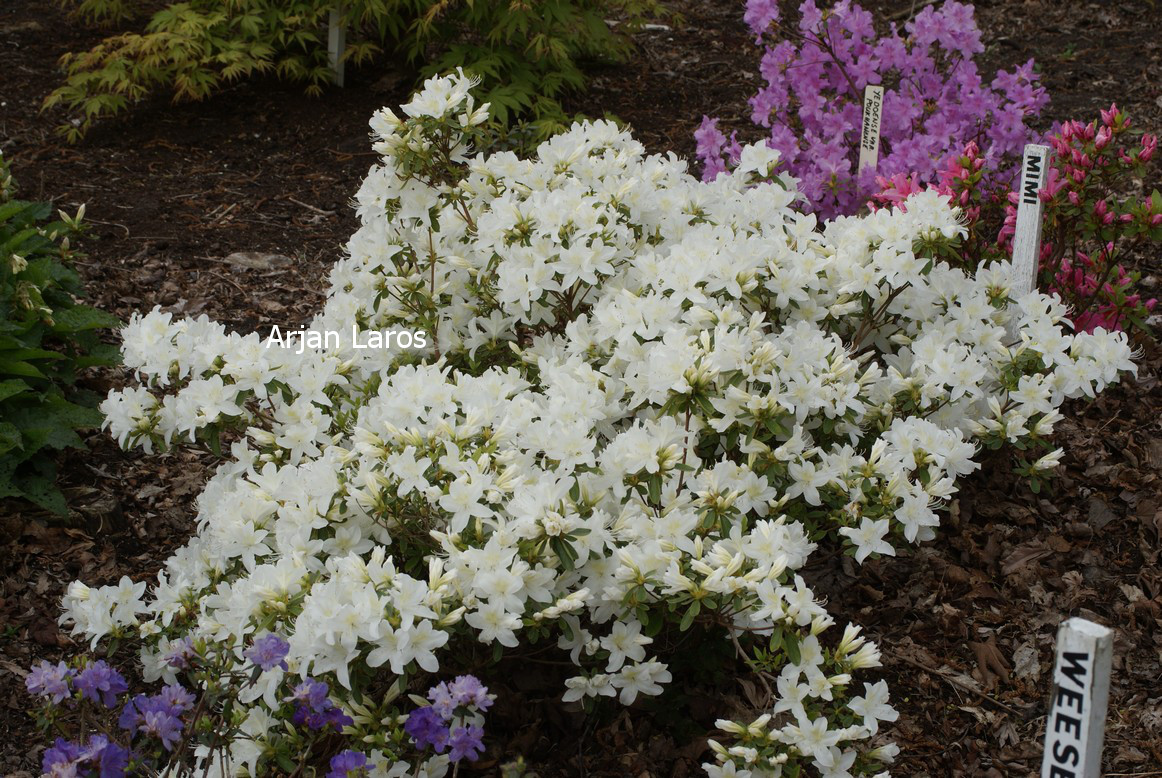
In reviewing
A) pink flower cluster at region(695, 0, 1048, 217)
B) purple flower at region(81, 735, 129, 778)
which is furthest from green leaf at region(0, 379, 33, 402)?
pink flower cluster at region(695, 0, 1048, 217)

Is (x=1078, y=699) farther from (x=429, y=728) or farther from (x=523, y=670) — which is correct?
(x=523, y=670)

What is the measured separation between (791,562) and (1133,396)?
2.21 meters

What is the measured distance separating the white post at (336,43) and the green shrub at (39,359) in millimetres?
2548

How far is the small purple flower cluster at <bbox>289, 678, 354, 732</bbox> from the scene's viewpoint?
1.97m

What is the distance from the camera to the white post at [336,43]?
19.1ft

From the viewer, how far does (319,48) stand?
6.13m

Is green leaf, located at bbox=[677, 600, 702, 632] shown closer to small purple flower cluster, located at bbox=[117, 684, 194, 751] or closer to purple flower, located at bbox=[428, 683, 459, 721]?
purple flower, located at bbox=[428, 683, 459, 721]

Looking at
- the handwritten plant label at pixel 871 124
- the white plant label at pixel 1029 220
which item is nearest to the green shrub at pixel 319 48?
the handwritten plant label at pixel 871 124

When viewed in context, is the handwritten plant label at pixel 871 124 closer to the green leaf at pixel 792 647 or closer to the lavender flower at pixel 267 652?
the green leaf at pixel 792 647

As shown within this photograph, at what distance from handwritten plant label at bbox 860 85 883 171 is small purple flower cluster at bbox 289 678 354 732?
9.42ft

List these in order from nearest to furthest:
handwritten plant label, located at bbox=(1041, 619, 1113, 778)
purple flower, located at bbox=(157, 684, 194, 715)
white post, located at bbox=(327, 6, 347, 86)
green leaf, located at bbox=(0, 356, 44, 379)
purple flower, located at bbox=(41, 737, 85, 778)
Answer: handwritten plant label, located at bbox=(1041, 619, 1113, 778) → purple flower, located at bbox=(41, 737, 85, 778) → purple flower, located at bbox=(157, 684, 194, 715) → green leaf, located at bbox=(0, 356, 44, 379) → white post, located at bbox=(327, 6, 347, 86)

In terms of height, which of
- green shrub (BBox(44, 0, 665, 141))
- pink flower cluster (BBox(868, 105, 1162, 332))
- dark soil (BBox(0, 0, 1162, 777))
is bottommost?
dark soil (BBox(0, 0, 1162, 777))

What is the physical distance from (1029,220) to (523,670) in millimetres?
1888

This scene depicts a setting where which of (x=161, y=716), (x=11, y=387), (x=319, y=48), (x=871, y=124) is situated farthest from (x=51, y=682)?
(x=319, y=48)
